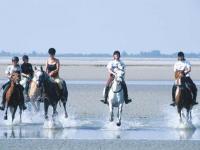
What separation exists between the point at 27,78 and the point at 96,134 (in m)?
7.20

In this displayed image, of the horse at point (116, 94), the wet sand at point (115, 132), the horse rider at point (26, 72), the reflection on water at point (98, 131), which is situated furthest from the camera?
the horse rider at point (26, 72)

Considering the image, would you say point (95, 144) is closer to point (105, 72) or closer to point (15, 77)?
point (15, 77)

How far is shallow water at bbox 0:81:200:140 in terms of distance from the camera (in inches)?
1070

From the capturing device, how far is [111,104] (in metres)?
30.0

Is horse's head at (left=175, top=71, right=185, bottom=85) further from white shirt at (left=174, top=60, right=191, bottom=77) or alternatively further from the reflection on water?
the reflection on water

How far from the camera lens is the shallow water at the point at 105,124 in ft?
89.2

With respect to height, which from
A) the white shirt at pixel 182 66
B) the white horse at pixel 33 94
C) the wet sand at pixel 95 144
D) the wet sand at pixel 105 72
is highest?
the white shirt at pixel 182 66

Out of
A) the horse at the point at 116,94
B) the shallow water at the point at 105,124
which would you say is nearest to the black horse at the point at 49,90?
the shallow water at the point at 105,124

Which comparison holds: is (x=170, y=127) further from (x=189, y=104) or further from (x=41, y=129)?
(x=41, y=129)

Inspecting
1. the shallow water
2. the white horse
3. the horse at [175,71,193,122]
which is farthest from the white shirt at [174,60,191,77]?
the white horse

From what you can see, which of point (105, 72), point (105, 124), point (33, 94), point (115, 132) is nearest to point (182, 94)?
point (105, 124)

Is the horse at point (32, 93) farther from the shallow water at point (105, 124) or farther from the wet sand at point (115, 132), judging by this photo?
the wet sand at point (115, 132)

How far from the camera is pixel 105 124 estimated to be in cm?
3061

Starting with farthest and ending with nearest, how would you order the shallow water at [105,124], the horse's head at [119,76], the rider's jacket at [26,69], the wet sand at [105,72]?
the wet sand at [105,72]
the rider's jacket at [26,69]
the horse's head at [119,76]
the shallow water at [105,124]
